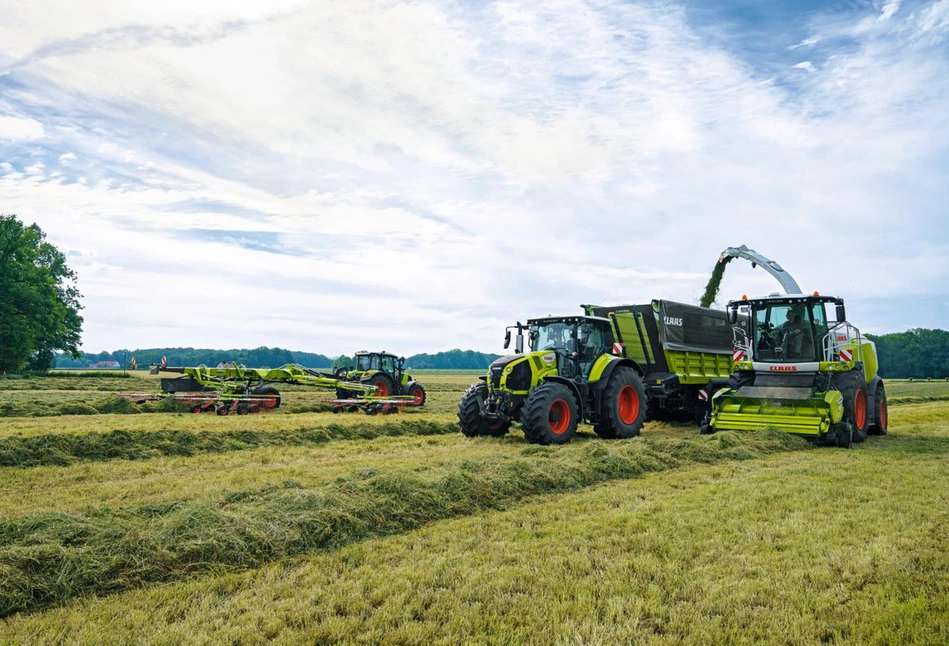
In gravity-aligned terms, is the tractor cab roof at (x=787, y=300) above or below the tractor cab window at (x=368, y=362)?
above

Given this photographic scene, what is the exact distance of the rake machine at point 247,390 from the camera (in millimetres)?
17984

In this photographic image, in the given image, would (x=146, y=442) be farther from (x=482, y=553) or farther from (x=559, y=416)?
(x=482, y=553)

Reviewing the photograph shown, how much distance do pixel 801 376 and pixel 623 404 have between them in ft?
11.3

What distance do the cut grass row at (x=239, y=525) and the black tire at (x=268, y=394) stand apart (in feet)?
39.1

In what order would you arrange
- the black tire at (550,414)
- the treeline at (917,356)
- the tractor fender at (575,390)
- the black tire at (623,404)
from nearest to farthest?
1. the black tire at (550,414)
2. the tractor fender at (575,390)
3. the black tire at (623,404)
4. the treeline at (917,356)

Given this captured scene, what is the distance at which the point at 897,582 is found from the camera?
4195 millimetres

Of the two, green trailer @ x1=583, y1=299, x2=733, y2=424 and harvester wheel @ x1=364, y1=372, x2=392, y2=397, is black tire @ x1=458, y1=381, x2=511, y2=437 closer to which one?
green trailer @ x1=583, y1=299, x2=733, y2=424

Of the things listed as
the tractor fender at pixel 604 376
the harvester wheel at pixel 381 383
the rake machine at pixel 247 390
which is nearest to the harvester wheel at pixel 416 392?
the harvester wheel at pixel 381 383

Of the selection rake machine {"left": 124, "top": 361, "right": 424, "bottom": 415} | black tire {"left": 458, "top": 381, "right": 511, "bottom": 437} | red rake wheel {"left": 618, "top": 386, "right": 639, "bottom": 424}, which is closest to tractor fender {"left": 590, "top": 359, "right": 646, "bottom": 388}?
red rake wheel {"left": 618, "top": 386, "right": 639, "bottom": 424}

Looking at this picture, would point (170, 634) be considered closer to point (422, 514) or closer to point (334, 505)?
point (334, 505)

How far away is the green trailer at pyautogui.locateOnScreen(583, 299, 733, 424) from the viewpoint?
45.6ft

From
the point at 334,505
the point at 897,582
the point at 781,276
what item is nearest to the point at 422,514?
the point at 334,505

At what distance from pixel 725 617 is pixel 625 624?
2.03 ft

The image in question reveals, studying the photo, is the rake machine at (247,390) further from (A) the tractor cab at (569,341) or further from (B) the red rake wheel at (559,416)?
(B) the red rake wheel at (559,416)
